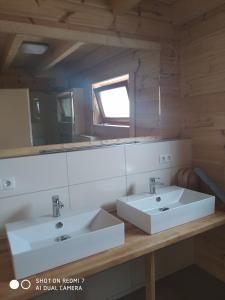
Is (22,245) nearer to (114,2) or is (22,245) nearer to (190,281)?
(190,281)

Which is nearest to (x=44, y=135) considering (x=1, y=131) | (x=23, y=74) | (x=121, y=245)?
(x=1, y=131)

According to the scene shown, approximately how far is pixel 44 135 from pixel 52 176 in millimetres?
313

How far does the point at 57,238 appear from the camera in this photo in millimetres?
1540

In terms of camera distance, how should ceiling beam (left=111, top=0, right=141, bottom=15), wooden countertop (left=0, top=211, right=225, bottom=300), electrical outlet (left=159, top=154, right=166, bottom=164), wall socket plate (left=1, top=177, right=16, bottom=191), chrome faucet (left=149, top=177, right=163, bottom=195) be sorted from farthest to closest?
electrical outlet (left=159, top=154, right=166, bottom=164) → chrome faucet (left=149, top=177, right=163, bottom=195) → ceiling beam (left=111, top=0, right=141, bottom=15) → wall socket plate (left=1, top=177, right=16, bottom=191) → wooden countertop (left=0, top=211, right=225, bottom=300)

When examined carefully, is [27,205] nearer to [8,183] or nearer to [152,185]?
[8,183]

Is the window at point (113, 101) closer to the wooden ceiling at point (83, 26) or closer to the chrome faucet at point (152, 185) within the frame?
the wooden ceiling at point (83, 26)

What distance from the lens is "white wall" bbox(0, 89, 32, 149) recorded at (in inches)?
65.8

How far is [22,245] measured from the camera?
1.40 metres

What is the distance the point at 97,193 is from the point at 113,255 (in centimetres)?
58

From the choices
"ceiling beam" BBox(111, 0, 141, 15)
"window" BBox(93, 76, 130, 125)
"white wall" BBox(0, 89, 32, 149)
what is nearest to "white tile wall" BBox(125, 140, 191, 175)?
"window" BBox(93, 76, 130, 125)

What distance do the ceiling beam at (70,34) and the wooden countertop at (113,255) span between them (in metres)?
1.28

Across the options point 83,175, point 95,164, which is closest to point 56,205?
point 83,175

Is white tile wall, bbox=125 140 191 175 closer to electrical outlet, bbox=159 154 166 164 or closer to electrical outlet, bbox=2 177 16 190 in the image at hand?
electrical outlet, bbox=159 154 166 164

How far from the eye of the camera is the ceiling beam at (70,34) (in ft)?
5.05
